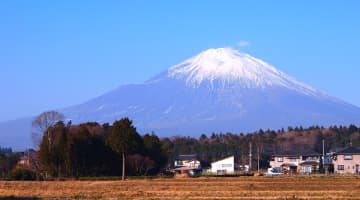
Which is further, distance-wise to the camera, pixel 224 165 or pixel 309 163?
pixel 224 165

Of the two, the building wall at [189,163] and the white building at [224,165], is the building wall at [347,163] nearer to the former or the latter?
the white building at [224,165]

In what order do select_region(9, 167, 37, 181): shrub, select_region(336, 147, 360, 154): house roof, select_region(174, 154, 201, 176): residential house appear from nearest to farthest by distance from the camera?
select_region(9, 167, 37, 181): shrub < select_region(336, 147, 360, 154): house roof < select_region(174, 154, 201, 176): residential house

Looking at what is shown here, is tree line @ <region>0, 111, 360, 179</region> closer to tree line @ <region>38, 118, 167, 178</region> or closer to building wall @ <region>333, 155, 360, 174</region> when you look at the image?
tree line @ <region>38, 118, 167, 178</region>

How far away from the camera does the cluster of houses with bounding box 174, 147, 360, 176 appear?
88500 mm

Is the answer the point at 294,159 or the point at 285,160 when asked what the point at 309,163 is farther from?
the point at 285,160

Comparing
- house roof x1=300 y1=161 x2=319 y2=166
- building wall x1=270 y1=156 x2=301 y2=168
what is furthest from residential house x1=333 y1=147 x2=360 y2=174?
building wall x1=270 y1=156 x2=301 y2=168

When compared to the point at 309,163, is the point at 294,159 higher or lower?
higher

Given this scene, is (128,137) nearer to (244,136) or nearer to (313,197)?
(313,197)

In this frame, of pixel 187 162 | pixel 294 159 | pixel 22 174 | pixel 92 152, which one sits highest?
pixel 294 159

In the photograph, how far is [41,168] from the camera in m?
66.5

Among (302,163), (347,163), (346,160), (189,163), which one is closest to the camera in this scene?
(347,163)

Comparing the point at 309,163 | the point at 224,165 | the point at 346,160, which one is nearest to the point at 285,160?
the point at 309,163

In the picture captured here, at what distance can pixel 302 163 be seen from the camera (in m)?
98.9

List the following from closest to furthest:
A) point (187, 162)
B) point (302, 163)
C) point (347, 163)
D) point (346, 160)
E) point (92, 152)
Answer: point (92, 152) < point (347, 163) < point (346, 160) < point (302, 163) < point (187, 162)
